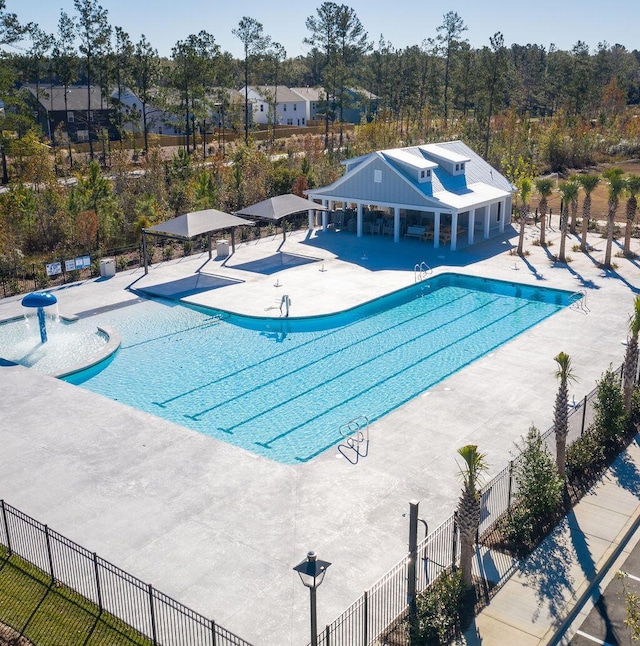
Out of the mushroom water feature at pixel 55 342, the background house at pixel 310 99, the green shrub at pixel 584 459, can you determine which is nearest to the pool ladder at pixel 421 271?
the mushroom water feature at pixel 55 342

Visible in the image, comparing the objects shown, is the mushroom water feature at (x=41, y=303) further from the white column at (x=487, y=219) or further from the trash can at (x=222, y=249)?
the white column at (x=487, y=219)

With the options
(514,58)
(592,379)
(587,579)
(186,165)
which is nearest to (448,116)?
(186,165)

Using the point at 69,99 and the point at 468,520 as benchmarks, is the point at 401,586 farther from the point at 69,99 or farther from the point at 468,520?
the point at 69,99

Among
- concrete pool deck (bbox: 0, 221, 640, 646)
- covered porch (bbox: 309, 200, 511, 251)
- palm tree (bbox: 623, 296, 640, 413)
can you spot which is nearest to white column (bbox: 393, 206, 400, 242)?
covered porch (bbox: 309, 200, 511, 251)

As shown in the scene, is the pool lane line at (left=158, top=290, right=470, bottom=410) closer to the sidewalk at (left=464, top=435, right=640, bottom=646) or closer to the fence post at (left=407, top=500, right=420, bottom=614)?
the fence post at (left=407, top=500, right=420, bottom=614)

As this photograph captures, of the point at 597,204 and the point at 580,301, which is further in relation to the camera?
the point at 597,204

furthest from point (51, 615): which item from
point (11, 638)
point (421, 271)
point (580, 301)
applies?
point (421, 271)
